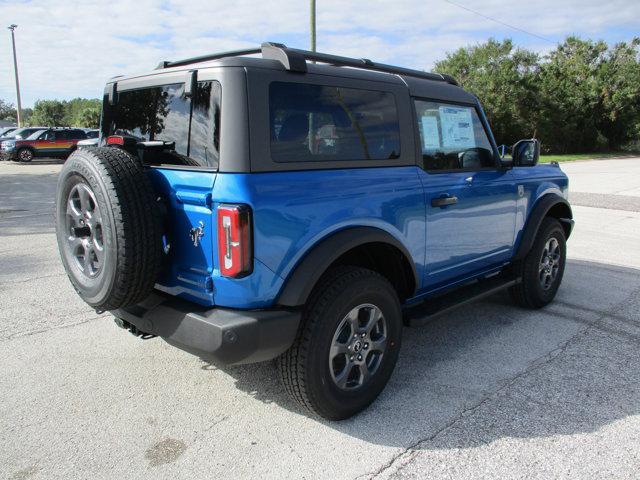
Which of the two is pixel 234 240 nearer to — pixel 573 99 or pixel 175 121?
pixel 175 121

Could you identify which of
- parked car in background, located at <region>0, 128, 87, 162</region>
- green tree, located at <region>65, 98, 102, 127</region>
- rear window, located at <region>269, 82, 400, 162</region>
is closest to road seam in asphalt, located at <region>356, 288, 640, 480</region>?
rear window, located at <region>269, 82, 400, 162</region>

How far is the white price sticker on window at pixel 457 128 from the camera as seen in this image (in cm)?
368

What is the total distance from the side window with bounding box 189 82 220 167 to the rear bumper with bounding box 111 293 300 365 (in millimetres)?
743

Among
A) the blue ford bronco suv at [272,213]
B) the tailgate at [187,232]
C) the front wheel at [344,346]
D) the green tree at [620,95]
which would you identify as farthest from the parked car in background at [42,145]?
the green tree at [620,95]

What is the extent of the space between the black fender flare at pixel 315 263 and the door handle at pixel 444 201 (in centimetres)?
72

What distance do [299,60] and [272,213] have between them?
0.85 metres

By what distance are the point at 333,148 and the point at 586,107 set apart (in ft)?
126

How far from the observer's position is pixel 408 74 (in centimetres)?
360

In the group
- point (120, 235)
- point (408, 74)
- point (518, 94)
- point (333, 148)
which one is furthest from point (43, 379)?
point (518, 94)

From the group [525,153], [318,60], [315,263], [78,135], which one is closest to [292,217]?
[315,263]

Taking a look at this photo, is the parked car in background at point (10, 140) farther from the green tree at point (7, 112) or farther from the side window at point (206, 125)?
the green tree at point (7, 112)

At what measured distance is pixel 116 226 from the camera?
247cm

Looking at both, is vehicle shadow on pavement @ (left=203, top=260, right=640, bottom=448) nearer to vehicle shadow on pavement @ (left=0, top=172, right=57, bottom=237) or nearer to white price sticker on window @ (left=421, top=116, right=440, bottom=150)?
white price sticker on window @ (left=421, top=116, right=440, bottom=150)

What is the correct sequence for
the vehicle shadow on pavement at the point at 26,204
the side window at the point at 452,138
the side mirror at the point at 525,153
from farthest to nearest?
the vehicle shadow on pavement at the point at 26,204
the side mirror at the point at 525,153
the side window at the point at 452,138
